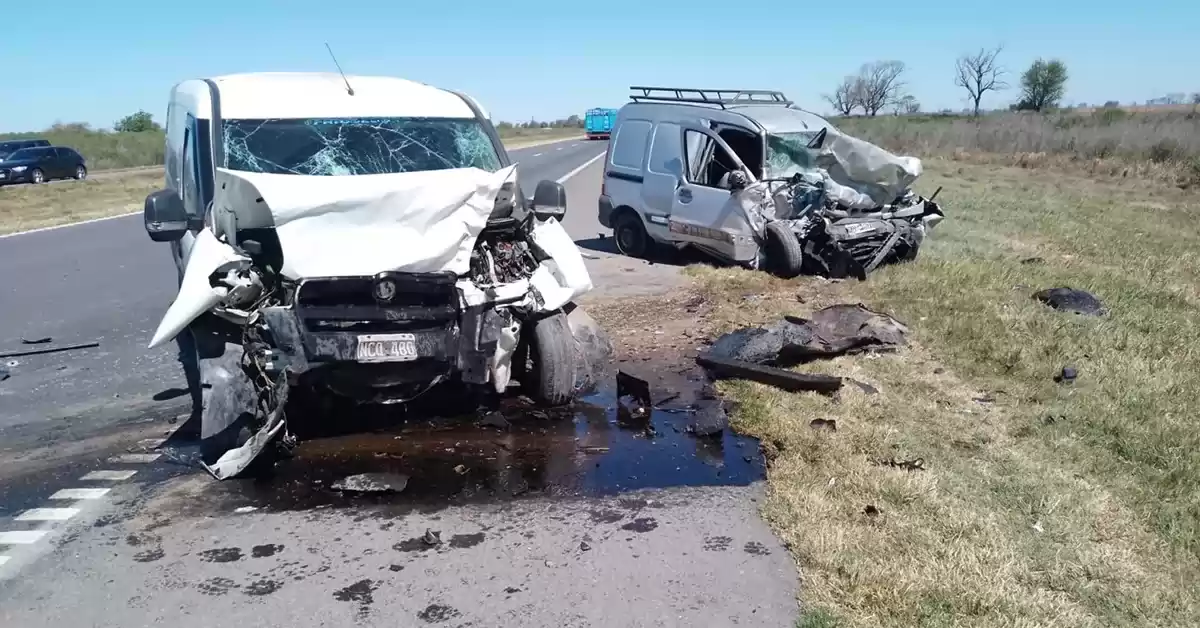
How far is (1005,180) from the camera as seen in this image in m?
26.2

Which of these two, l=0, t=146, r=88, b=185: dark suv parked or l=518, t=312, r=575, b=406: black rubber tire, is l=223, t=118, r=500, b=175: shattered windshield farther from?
l=0, t=146, r=88, b=185: dark suv parked

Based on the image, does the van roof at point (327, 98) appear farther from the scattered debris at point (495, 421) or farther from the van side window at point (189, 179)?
the scattered debris at point (495, 421)

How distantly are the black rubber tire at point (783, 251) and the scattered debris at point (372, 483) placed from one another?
6.61 metres

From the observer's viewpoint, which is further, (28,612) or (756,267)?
(756,267)

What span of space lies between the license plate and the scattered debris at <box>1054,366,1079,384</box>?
14.8 ft

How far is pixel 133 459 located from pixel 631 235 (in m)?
8.50

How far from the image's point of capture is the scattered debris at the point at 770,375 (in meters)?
6.63

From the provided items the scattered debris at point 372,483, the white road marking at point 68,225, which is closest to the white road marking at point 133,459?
the scattered debris at point 372,483

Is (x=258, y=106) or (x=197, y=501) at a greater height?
Result: (x=258, y=106)

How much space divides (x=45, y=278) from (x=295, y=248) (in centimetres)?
839

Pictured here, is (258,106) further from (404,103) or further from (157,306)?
(157,306)

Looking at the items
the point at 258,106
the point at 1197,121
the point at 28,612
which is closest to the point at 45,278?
the point at 258,106

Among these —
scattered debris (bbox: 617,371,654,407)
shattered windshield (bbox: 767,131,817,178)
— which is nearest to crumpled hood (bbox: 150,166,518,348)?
scattered debris (bbox: 617,371,654,407)

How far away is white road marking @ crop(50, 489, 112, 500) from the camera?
502 centimetres
